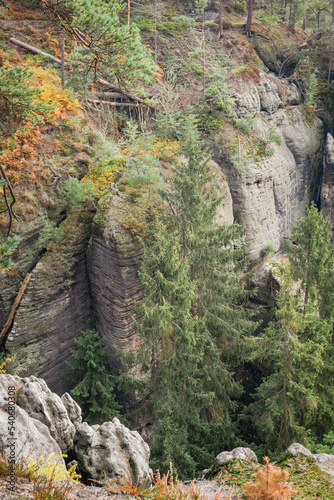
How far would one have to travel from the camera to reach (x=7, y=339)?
39.0 feet

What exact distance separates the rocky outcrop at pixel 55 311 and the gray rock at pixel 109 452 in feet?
19.8

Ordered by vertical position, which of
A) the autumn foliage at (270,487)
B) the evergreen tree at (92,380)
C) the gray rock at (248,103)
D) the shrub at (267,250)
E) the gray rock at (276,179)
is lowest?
the evergreen tree at (92,380)

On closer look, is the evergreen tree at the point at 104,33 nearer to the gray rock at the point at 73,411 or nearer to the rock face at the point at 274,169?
the gray rock at the point at 73,411

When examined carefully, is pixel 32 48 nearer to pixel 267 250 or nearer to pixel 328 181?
pixel 267 250

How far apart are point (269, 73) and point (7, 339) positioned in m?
26.6

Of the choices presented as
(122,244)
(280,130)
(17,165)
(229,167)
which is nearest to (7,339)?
(122,244)

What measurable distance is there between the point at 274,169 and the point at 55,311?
1579cm

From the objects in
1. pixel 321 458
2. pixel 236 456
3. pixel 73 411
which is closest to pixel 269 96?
pixel 321 458

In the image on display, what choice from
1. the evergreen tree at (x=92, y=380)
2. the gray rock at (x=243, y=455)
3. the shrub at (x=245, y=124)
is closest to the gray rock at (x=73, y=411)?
the gray rock at (x=243, y=455)

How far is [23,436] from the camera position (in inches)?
201

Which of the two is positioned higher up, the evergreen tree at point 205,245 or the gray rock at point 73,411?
the evergreen tree at point 205,245

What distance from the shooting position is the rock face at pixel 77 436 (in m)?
6.30

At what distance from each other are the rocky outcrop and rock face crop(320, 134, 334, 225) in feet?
62.3

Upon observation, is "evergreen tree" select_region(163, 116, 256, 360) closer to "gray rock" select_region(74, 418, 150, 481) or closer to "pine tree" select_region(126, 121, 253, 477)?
"pine tree" select_region(126, 121, 253, 477)
